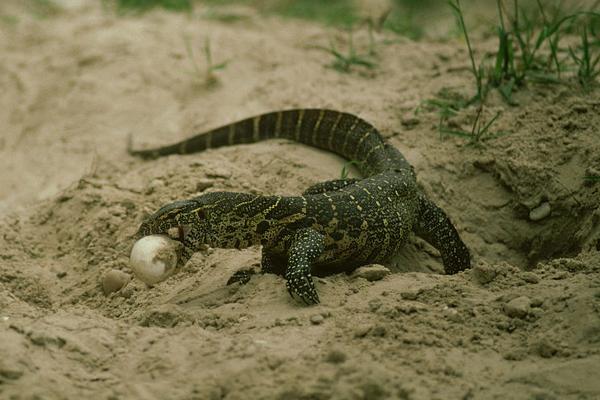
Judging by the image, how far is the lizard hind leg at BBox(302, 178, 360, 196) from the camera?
6770 millimetres

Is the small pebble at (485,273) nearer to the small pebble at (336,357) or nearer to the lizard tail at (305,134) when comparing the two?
the small pebble at (336,357)

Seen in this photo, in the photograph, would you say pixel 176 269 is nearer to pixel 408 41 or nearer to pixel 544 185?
pixel 544 185

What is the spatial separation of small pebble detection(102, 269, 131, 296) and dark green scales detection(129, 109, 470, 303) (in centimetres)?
66

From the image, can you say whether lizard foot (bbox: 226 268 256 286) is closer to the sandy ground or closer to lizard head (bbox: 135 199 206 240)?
the sandy ground

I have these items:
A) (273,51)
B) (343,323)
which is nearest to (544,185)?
(343,323)

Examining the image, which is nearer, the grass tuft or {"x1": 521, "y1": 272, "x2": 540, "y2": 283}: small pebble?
{"x1": 521, "y1": 272, "x2": 540, "y2": 283}: small pebble

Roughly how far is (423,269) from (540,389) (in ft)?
9.83

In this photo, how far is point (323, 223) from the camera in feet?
19.2

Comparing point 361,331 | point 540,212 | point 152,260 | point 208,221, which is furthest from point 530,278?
point 152,260

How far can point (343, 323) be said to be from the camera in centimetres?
478

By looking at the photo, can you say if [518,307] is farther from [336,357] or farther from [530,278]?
[336,357]

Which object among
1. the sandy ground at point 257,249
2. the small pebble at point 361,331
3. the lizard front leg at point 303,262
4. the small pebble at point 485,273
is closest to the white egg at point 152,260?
the sandy ground at point 257,249

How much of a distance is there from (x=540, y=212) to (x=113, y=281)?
13.1ft

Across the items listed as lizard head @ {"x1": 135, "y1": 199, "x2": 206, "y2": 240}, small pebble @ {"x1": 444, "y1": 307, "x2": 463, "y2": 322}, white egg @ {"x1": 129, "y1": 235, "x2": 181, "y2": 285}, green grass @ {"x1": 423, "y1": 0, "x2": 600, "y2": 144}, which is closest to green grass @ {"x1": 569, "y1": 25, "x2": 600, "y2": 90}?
green grass @ {"x1": 423, "y1": 0, "x2": 600, "y2": 144}
